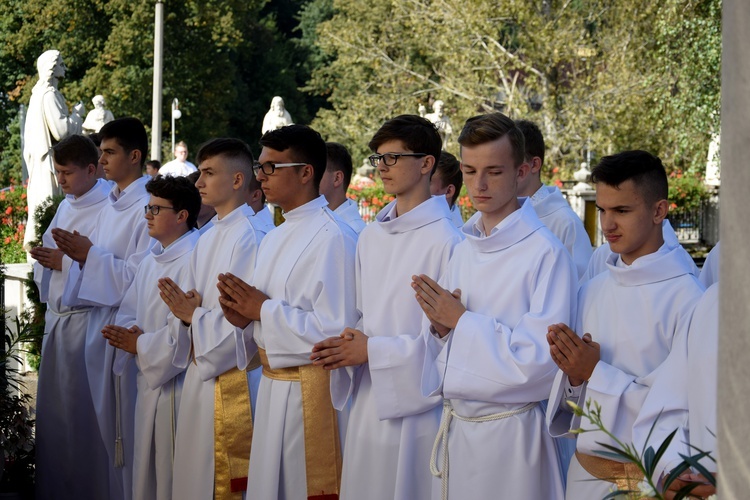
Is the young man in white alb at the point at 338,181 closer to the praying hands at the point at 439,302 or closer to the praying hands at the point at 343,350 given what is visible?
the praying hands at the point at 343,350

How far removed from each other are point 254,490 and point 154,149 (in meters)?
18.8

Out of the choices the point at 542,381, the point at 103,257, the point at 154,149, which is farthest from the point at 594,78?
the point at 542,381

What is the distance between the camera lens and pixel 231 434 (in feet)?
17.5

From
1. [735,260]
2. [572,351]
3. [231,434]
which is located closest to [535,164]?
[231,434]

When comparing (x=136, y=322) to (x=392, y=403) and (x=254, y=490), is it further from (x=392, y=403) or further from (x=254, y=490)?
(x=392, y=403)

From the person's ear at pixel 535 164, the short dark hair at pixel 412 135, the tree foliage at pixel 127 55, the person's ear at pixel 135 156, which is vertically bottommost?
the short dark hair at pixel 412 135

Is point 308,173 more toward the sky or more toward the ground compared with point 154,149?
more toward the ground

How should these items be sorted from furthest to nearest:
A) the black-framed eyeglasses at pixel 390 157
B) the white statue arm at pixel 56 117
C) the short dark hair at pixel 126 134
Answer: the white statue arm at pixel 56 117 → the short dark hair at pixel 126 134 → the black-framed eyeglasses at pixel 390 157

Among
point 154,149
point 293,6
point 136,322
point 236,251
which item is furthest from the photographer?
point 293,6

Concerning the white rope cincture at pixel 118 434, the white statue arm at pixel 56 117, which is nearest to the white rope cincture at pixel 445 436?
the white rope cincture at pixel 118 434

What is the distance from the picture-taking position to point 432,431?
455cm

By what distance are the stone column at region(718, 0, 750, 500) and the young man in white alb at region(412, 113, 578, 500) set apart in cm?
218

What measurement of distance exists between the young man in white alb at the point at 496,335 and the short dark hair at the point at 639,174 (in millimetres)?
371

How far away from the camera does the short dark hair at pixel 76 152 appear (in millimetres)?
6879
